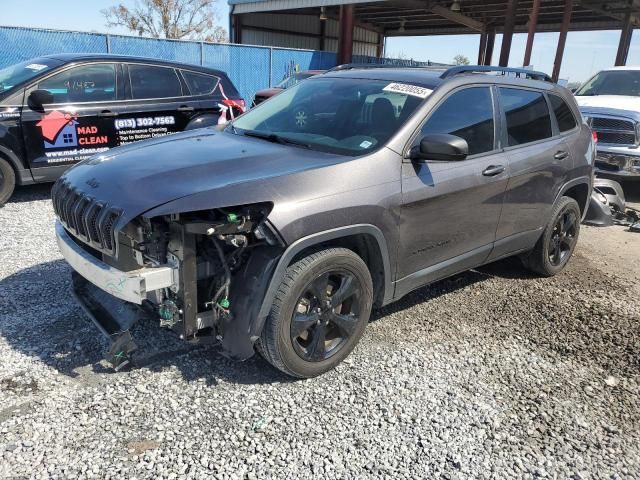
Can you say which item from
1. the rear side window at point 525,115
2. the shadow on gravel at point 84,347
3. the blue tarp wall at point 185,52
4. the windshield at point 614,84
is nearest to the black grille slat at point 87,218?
the shadow on gravel at point 84,347

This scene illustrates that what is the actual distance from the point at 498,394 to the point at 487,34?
104 feet

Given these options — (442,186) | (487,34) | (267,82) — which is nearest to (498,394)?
(442,186)

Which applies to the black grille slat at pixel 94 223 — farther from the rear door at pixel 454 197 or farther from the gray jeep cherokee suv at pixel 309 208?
the rear door at pixel 454 197

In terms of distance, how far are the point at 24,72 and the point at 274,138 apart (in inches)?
177

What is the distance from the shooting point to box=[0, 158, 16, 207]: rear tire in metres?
Answer: 6.16

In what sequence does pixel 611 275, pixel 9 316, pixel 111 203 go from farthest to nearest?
pixel 611 275 → pixel 9 316 → pixel 111 203

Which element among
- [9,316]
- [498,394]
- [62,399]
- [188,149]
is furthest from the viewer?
[9,316]

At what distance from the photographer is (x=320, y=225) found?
291 centimetres

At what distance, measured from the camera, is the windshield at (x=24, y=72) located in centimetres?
631

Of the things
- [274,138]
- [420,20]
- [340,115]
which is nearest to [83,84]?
[274,138]

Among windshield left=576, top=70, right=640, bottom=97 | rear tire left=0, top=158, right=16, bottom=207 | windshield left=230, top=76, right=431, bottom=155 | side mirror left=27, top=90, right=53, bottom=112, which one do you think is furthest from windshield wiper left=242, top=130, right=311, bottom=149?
windshield left=576, top=70, right=640, bottom=97

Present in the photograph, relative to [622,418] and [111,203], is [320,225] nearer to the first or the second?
[111,203]

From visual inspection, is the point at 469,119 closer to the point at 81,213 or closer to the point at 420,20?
the point at 81,213

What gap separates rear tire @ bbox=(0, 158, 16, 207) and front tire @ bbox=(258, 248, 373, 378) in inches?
186
